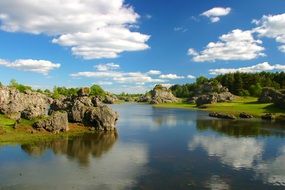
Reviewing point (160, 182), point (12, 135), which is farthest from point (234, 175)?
point (12, 135)

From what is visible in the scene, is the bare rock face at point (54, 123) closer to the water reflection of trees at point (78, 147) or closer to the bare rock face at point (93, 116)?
the water reflection of trees at point (78, 147)

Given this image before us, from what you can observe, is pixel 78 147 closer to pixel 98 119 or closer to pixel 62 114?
pixel 62 114

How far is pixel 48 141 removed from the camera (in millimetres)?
75812

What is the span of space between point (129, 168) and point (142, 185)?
28.7 ft

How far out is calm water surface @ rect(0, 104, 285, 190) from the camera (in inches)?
1826

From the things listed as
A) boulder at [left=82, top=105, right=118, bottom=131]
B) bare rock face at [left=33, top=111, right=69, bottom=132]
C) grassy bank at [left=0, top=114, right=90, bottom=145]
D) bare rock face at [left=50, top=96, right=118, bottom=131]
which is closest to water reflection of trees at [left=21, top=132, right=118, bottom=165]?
grassy bank at [left=0, top=114, right=90, bottom=145]

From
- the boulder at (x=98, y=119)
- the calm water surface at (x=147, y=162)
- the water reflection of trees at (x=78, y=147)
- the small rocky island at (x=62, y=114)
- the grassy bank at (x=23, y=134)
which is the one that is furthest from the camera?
the boulder at (x=98, y=119)

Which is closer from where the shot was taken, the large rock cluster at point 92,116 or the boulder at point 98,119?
the boulder at point 98,119

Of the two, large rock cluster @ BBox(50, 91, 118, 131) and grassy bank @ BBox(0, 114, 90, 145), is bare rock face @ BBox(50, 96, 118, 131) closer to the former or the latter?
large rock cluster @ BBox(50, 91, 118, 131)

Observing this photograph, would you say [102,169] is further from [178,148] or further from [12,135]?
[12,135]

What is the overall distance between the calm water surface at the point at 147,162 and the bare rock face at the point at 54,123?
6518mm

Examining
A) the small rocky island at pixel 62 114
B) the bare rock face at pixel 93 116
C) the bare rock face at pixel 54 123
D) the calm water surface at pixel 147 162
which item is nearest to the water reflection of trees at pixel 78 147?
the calm water surface at pixel 147 162

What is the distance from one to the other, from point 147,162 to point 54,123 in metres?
34.0

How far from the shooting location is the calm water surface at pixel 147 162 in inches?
1826
